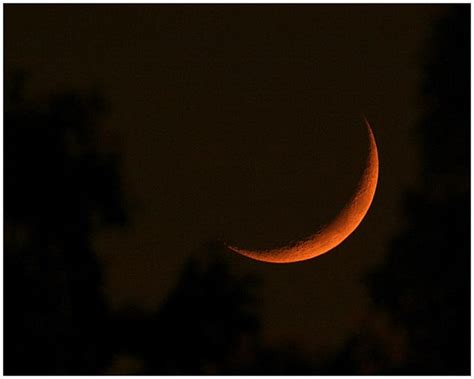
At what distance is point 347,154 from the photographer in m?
Result: 6.76

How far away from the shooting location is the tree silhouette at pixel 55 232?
6.23 m

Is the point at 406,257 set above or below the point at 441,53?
below

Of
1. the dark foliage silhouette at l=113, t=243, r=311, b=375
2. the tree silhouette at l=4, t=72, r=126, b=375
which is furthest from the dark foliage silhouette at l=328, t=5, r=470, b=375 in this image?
the tree silhouette at l=4, t=72, r=126, b=375

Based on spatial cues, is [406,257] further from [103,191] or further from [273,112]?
[103,191]

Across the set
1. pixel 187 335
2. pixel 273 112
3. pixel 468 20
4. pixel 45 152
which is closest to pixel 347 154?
pixel 273 112

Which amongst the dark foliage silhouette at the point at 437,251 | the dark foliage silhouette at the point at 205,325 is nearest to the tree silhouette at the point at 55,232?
the dark foliage silhouette at the point at 205,325

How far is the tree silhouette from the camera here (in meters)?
6.23

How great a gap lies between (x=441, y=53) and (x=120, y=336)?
3.07 m

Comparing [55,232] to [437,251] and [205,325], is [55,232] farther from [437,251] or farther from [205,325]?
[437,251]

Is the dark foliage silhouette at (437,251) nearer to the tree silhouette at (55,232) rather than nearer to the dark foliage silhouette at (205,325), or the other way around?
the dark foliage silhouette at (205,325)

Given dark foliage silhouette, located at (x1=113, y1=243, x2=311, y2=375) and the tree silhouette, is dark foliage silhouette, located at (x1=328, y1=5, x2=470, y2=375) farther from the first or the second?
the tree silhouette

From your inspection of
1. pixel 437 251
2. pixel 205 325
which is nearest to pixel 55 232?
pixel 205 325

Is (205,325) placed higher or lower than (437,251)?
lower

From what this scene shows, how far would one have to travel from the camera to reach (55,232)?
6344 millimetres
